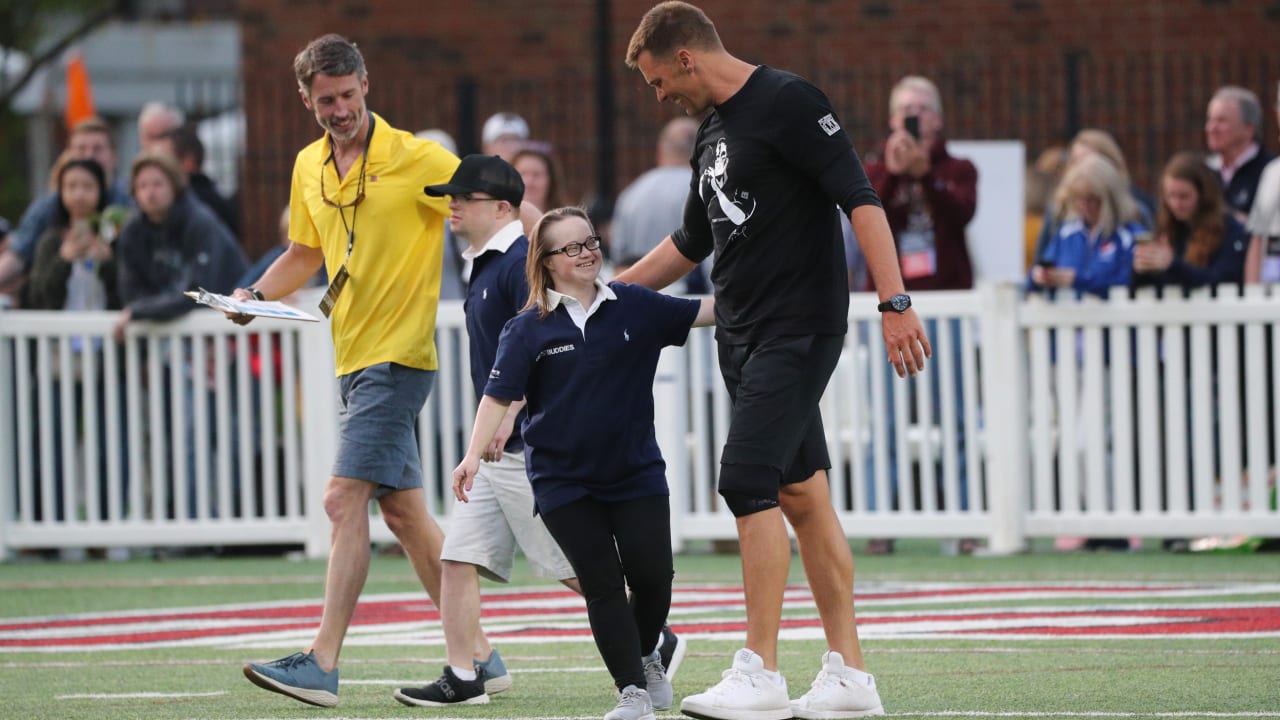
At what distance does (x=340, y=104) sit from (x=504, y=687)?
1.89 m

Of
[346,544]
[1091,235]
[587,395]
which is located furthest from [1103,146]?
[587,395]

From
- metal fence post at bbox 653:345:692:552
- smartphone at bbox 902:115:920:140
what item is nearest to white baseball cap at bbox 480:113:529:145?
metal fence post at bbox 653:345:692:552

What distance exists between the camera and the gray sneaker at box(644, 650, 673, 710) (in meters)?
6.14

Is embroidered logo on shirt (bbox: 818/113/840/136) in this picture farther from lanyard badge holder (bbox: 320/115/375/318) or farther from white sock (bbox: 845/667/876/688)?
lanyard badge holder (bbox: 320/115/375/318)

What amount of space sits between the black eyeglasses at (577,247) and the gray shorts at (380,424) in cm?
110

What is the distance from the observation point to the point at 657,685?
615 centimetres

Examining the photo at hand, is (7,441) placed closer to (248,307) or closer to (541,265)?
(248,307)

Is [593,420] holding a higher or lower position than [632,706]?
higher

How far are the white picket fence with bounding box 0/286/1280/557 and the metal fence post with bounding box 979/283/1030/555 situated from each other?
11mm

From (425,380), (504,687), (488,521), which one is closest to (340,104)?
(425,380)

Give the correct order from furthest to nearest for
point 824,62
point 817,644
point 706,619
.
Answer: point 824,62 → point 706,619 → point 817,644

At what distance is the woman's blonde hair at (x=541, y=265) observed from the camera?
600 cm

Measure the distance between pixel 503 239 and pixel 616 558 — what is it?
1189 millimetres

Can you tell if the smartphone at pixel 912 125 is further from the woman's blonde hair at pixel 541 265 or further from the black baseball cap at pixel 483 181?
the woman's blonde hair at pixel 541 265
